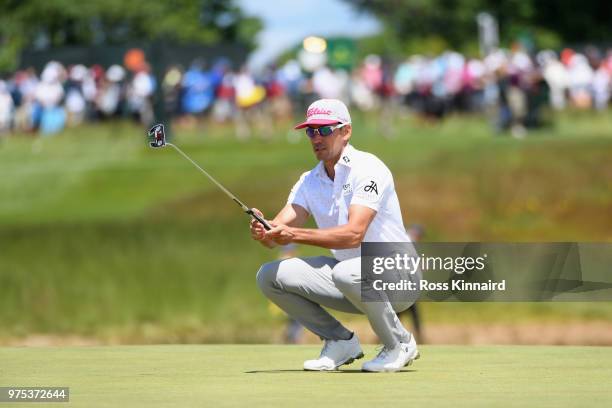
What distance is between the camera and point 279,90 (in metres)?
41.2

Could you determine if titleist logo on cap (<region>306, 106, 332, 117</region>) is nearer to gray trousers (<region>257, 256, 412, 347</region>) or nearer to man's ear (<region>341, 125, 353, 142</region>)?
man's ear (<region>341, 125, 353, 142</region>)

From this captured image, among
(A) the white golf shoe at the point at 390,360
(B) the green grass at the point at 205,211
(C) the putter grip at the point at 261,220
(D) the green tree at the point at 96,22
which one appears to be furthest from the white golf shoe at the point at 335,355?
(D) the green tree at the point at 96,22

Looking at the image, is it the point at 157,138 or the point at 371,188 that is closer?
the point at 371,188

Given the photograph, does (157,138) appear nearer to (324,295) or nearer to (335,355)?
(324,295)

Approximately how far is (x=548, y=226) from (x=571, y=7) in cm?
4411

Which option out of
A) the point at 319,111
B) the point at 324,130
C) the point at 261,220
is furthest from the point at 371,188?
the point at 261,220

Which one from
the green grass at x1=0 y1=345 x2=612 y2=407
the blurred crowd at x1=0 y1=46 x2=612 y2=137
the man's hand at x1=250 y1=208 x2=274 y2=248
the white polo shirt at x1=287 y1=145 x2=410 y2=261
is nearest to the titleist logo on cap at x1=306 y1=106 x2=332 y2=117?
the white polo shirt at x1=287 y1=145 x2=410 y2=261

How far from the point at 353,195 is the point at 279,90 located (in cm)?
3130

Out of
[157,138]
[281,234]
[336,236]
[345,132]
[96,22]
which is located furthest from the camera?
[96,22]

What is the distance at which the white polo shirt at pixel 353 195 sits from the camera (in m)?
10.1

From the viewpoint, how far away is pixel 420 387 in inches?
366

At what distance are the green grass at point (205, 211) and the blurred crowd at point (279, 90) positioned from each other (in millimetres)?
609

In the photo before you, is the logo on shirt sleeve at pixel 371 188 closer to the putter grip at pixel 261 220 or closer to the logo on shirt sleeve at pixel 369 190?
the logo on shirt sleeve at pixel 369 190

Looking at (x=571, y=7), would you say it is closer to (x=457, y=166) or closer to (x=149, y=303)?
(x=457, y=166)
